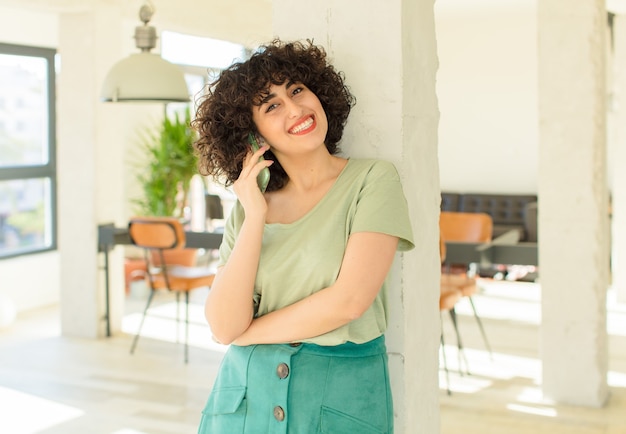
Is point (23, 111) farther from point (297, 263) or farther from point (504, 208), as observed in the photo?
point (297, 263)

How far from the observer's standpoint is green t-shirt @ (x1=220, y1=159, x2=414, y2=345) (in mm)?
1767

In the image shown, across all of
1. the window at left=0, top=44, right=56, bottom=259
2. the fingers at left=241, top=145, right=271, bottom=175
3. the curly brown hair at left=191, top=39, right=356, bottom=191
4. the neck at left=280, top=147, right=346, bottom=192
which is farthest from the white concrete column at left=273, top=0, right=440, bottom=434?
the window at left=0, top=44, right=56, bottom=259

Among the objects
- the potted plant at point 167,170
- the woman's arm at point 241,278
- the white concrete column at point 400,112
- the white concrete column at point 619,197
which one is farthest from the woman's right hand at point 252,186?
the potted plant at point 167,170

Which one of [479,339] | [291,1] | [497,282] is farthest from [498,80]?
[291,1]

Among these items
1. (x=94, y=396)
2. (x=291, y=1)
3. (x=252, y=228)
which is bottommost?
(x=94, y=396)

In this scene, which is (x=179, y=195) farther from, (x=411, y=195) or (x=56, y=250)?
(x=411, y=195)

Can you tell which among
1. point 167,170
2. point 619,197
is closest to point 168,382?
point 167,170

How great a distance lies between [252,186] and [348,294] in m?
0.33

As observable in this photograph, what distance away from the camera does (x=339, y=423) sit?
1772 millimetres

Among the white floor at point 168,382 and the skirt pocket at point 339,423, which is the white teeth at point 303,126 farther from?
the white floor at point 168,382

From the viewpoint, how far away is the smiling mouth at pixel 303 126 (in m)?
1.85

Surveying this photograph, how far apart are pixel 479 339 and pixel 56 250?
4.04 metres

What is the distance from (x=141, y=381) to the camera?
5230 millimetres

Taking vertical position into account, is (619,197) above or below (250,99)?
below
